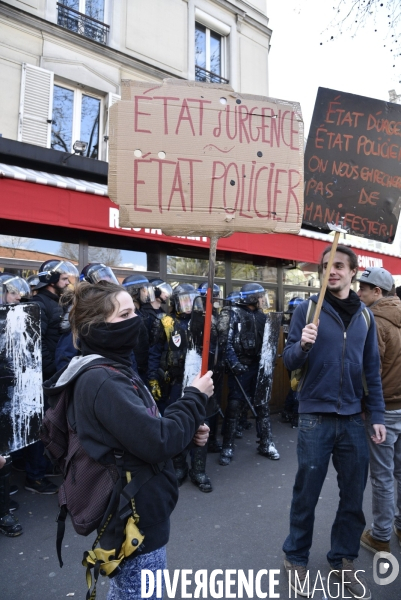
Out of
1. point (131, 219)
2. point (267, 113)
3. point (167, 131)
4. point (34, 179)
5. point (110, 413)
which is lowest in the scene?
point (110, 413)

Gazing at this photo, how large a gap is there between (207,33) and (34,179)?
7.91 meters

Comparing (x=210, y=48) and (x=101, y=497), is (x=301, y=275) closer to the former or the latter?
(x=210, y=48)

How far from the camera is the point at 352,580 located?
2670 mm

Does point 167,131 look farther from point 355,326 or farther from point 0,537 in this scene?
point 0,537

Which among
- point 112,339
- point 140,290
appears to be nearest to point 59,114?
point 140,290

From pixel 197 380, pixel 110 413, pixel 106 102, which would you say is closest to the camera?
pixel 110 413

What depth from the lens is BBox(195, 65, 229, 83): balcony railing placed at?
10.6 metres

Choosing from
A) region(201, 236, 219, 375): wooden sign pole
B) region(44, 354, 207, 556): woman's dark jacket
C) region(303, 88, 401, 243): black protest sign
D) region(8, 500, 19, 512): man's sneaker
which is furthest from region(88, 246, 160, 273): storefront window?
region(44, 354, 207, 556): woman's dark jacket

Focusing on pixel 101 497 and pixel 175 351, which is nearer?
pixel 101 497

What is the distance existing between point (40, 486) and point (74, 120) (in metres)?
7.03


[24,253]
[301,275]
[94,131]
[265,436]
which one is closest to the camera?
[265,436]

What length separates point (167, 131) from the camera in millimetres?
2008

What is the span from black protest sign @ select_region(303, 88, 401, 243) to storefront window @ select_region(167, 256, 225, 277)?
5441mm

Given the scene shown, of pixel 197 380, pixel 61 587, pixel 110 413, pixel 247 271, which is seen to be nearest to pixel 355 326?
pixel 197 380
